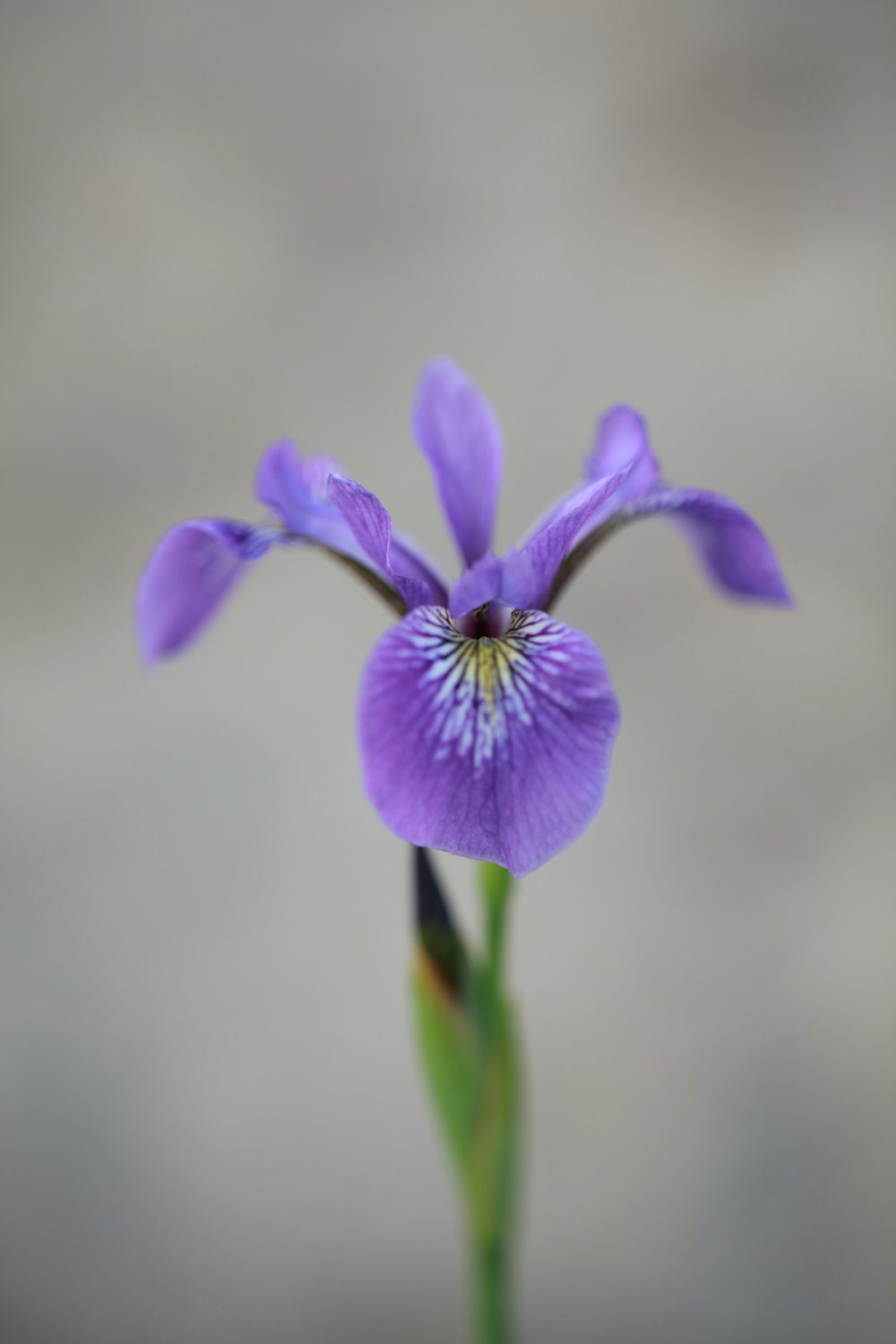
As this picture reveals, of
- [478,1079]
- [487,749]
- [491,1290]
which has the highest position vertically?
[487,749]

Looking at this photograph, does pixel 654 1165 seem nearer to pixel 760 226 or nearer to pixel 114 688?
pixel 114 688

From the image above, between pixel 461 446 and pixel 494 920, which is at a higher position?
pixel 461 446

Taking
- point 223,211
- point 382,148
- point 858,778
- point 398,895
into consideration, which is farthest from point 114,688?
point 858,778

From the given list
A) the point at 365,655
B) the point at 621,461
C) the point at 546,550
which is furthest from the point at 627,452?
the point at 365,655

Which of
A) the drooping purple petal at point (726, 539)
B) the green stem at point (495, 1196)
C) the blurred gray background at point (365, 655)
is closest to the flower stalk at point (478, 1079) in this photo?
the green stem at point (495, 1196)

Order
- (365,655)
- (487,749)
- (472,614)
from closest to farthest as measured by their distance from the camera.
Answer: (487,749) → (472,614) → (365,655)

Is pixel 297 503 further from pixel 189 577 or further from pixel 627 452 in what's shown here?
pixel 627 452

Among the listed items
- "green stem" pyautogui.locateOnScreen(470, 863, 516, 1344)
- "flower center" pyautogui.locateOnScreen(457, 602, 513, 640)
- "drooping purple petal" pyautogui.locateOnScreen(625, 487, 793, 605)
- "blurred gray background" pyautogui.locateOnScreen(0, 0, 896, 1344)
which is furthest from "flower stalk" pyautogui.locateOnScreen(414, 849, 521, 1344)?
"blurred gray background" pyautogui.locateOnScreen(0, 0, 896, 1344)
